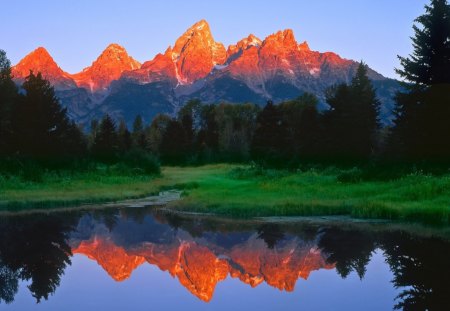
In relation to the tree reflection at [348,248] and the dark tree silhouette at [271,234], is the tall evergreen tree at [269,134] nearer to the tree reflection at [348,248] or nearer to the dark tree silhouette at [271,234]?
A: the dark tree silhouette at [271,234]

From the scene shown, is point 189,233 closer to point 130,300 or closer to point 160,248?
point 160,248

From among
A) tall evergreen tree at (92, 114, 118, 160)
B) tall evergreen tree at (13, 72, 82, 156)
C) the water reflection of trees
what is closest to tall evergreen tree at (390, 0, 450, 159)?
the water reflection of trees

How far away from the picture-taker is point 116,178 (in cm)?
5222

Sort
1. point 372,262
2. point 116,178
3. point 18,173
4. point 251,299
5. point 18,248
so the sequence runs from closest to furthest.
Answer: point 251,299 → point 372,262 → point 18,248 → point 18,173 → point 116,178

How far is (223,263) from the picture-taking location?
18.3 meters

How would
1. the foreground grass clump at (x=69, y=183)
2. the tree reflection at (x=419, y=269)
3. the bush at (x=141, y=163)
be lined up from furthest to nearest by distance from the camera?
the bush at (x=141, y=163) → the foreground grass clump at (x=69, y=183) → the tree reflection at (x=419, y=269)

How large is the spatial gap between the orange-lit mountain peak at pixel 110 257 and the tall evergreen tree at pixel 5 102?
3957 centimetres

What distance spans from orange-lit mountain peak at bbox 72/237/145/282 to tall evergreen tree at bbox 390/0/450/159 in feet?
99.6

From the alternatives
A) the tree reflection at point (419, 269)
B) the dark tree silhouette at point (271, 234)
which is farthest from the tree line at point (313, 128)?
the tree reflection at point (419, 269)

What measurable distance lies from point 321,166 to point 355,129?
11.2 meters

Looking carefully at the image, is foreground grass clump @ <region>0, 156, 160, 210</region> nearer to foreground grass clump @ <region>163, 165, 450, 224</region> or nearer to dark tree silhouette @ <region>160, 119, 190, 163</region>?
foreground grass clump @ <region>163, 165, 450, 224</region>

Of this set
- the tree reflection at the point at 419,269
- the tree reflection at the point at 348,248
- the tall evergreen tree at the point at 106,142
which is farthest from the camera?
the tall evergreen tree at the point at 106,142

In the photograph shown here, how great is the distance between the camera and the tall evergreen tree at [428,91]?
142 ft

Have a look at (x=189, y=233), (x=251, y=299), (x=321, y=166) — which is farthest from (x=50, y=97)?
(x=251, y=299)
